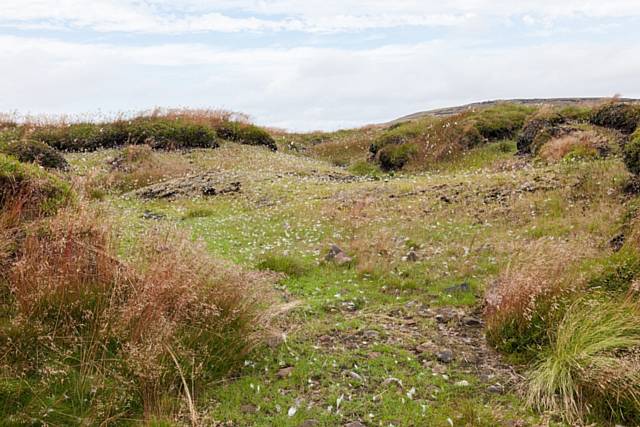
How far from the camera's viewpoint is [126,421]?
229 inches

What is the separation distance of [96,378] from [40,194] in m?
4.13

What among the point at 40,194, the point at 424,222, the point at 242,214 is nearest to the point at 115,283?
the point at 40,194

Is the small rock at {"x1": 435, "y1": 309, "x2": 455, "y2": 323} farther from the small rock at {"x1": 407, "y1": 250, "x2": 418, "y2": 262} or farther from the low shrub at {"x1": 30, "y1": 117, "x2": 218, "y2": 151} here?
the low shrub at {"x1": 30, "y1": 117, "x2": 218, "y2": 151}

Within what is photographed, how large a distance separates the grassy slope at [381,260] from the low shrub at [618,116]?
177 inches

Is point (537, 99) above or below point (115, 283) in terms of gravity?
above

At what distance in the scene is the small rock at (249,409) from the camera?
6.29m

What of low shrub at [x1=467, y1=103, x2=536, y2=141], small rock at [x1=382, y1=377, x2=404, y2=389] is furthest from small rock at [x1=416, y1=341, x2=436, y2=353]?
low shrub at [x1=467, y1=103, x2=536, y2=141]

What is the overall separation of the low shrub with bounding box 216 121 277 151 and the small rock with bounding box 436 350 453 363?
28.7 m

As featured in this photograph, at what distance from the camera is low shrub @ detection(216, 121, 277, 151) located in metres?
35.1

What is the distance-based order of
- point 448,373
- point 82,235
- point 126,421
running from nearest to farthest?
1. point 126,421
2. point 448,373
3. point 82,235

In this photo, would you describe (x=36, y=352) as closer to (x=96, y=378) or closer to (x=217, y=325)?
(x=96, y=378)

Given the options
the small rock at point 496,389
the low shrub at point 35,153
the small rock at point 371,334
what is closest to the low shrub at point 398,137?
the low shrub at point 35,153

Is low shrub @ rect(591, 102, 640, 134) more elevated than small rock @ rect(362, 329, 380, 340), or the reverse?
low shrub @ rect(591, 102, 640, 134)

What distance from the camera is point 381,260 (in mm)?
11758
